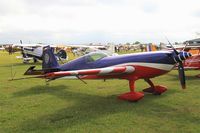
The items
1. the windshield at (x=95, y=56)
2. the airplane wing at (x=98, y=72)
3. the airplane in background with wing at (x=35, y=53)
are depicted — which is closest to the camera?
the airplane wing at (x=98, y=72)

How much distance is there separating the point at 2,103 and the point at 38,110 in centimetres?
204

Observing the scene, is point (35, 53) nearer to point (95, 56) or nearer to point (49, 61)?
point (49, 61)

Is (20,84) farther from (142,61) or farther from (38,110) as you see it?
(142,61)

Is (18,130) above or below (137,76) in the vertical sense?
below

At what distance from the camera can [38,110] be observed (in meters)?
9.28

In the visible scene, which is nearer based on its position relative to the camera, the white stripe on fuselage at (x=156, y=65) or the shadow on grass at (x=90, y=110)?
the shadow on grass at (x=90, y=110)

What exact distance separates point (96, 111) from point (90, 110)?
23 cm

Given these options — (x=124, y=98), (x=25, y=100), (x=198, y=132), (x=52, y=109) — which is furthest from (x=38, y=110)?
(x=198, y=132)

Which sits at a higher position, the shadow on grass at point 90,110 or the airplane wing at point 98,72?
the airplane wing at point 98,72

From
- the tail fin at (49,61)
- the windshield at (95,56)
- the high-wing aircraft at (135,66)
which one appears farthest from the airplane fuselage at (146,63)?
the tail fin at (49,61)

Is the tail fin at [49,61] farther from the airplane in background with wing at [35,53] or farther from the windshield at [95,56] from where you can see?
the airplane in background with wing at [35,53]

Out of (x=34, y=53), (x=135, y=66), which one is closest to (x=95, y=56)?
(x=135, y=66)

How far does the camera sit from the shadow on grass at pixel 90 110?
7673 mm

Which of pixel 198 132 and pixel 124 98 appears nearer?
pixel 198 132
